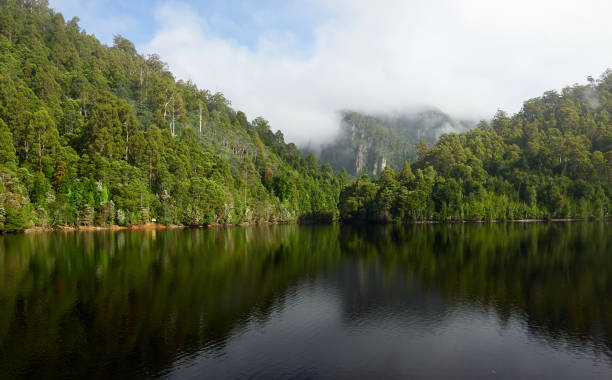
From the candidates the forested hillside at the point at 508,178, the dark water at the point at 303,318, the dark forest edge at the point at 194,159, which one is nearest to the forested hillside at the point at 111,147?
the dark forest edge at the point at 194,159

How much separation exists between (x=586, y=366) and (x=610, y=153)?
13763cm

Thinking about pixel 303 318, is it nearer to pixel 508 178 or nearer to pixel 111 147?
pixel 111 147

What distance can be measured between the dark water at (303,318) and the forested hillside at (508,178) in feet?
251

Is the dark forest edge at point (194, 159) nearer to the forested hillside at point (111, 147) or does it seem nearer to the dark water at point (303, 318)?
the forested hillside at point (111, 147)

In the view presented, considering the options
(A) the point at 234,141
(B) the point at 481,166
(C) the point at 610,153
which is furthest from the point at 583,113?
(A) the point at 234,141

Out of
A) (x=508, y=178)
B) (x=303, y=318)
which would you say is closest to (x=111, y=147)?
(x=303, y=318)

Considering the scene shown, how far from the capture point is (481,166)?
13038 cm

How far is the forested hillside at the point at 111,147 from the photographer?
72.8 metres

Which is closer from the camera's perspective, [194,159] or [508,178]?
[194,159]

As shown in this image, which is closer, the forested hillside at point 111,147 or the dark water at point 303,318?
the dark water at point 303,318

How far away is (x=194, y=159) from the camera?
340 feet

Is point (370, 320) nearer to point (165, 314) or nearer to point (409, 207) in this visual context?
point (165, 314)

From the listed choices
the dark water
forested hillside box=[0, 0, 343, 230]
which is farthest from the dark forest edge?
the dark water

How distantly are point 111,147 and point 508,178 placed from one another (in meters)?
124
